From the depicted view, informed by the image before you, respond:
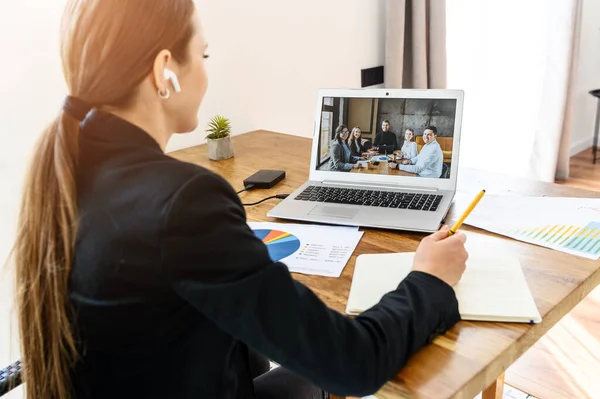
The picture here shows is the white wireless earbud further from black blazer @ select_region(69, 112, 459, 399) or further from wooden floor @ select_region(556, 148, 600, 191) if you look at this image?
wooden floor @ select_region(556, 148, 600, 191)

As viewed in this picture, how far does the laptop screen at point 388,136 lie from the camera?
122 centimetres

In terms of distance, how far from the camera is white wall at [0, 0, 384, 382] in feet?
4.52

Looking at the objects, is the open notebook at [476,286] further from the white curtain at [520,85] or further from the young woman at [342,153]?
the white curtain at [520,85]

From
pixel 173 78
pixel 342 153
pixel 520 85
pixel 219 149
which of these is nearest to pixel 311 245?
pixel 342 153

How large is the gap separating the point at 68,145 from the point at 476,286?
59 cm

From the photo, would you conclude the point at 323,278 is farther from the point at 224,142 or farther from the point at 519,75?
the point at 519,75

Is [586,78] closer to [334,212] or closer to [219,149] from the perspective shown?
[219,149]

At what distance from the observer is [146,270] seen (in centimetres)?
59

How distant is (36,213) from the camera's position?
646mm

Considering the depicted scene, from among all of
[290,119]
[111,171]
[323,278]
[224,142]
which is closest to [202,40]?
[111,171]

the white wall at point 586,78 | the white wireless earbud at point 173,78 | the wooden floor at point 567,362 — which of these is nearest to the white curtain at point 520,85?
the white wall at point 586,78

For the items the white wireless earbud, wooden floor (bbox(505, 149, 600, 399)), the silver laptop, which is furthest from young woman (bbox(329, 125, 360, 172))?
wooden floor (bbox(505, 149, 600, 399))

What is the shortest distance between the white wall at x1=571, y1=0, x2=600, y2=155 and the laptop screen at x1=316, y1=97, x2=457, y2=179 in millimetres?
2846

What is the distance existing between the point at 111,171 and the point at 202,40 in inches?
10.1
